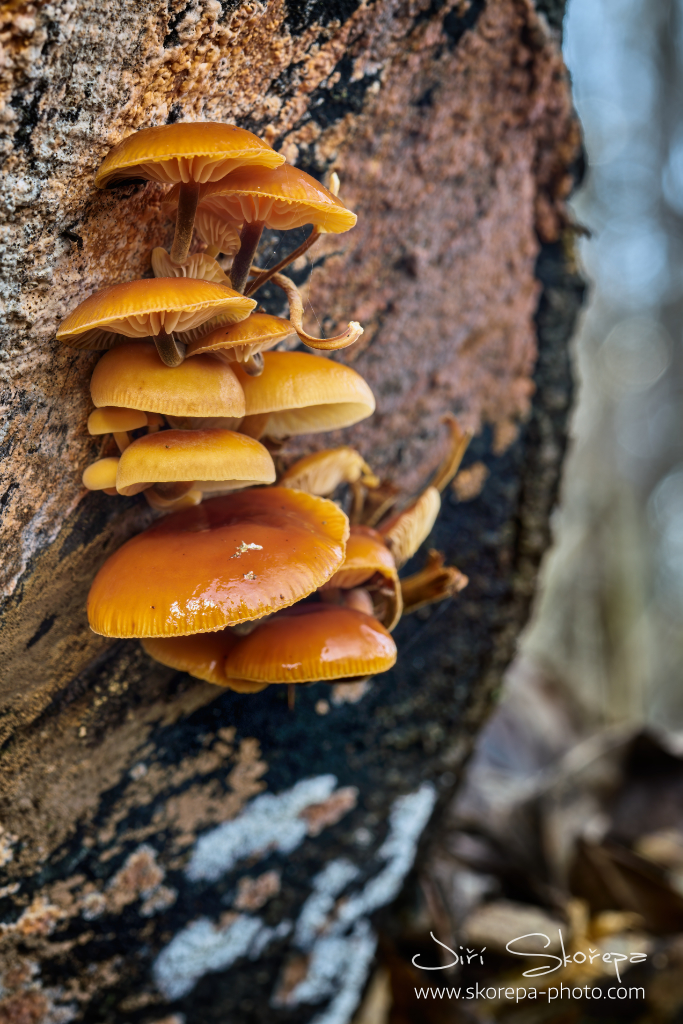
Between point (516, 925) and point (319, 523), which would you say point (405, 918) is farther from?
point (319, 523)

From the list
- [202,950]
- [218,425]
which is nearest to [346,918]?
[202,950]

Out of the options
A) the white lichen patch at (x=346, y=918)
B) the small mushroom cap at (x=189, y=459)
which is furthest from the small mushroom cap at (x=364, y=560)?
the white lichen patch at (x=346, y=918)

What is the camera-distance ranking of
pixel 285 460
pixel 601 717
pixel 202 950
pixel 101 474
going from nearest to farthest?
1. pixel 101 474
2. pixel 285 460
3. pixel 202 950
4. pixel 601 717

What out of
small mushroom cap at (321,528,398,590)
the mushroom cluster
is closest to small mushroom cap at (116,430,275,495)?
the mushroom cluster

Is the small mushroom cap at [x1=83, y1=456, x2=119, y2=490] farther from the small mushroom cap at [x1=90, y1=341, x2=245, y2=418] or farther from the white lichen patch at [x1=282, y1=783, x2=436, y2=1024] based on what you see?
the white lichen patch at [x1=282, y1=783, x2=436, y2=1024]

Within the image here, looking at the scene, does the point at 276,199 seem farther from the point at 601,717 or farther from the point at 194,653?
the point at 601,717

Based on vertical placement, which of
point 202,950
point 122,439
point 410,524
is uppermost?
point 122,439

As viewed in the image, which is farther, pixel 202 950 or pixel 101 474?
pixel 202 950
